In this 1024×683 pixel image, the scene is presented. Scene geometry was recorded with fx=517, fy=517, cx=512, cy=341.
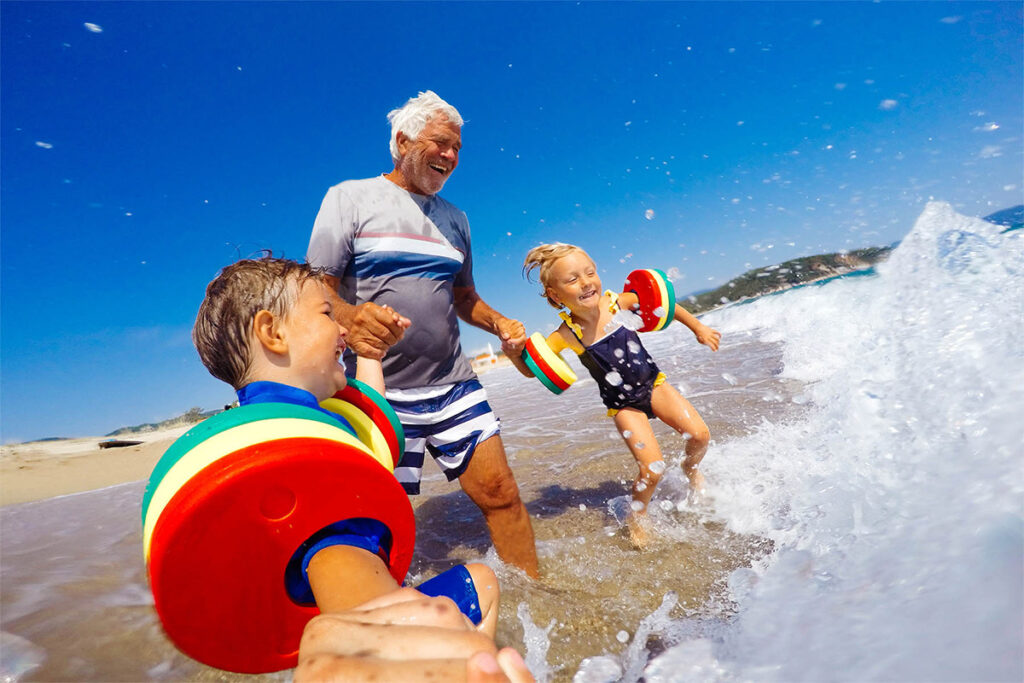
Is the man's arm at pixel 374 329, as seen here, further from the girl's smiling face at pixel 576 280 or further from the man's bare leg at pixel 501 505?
→ the girl's smiling face at pixel 576 280

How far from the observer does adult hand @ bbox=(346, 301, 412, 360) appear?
1829mm

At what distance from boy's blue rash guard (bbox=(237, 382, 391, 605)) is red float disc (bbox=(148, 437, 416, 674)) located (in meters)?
0.03

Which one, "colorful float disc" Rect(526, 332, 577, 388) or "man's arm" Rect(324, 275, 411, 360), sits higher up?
"man's arm" Rect(324, 275, 411, 360)

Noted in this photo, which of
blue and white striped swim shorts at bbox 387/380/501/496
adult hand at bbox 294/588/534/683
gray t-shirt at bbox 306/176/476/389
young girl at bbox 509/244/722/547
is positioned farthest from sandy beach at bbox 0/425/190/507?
adult hand at bbox 294/588/534/683

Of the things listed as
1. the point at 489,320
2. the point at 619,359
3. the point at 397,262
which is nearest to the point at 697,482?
the point at 619,359

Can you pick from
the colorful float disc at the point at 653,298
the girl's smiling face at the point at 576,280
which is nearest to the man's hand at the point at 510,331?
the girl's smiling face at the point at 576,280

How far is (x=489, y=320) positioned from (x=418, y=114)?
4.28ft

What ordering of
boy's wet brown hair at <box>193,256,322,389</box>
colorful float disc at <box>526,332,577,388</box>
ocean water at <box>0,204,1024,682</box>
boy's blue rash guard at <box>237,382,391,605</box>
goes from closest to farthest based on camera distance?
1. boy's blue rash guard at <box>237,382,391,605</box>
2. boy's wet brown hair at <box>193,256,322,389</box>
3. ocean water at <box>0,204,1024,682</box>
4. colorful float disc at <box>526,332,577,388</box>

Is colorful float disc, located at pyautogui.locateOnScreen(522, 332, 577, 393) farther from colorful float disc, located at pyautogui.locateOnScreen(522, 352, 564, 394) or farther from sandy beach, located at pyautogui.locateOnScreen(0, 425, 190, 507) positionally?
sandy beach, located at pyautogui.locateOnScreen(0, 425, 190, 507)

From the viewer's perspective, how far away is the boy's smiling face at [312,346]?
5.02 ft

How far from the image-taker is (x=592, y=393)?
9.51 m

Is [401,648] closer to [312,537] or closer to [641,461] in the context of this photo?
[312,537]

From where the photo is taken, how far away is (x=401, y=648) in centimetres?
82

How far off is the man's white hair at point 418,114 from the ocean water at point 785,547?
2.61 meters
